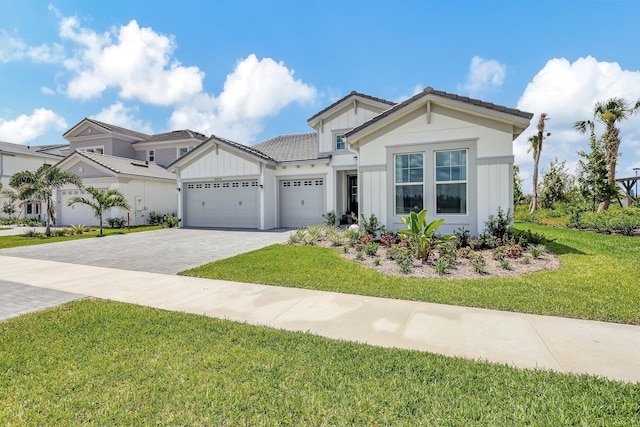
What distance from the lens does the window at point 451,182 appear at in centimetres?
936

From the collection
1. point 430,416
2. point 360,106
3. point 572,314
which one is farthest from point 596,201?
point 430,416

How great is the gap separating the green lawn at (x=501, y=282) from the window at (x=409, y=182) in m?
3.06

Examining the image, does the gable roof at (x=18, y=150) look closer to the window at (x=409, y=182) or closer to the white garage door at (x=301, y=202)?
the white garage door at (x=301, y=202)

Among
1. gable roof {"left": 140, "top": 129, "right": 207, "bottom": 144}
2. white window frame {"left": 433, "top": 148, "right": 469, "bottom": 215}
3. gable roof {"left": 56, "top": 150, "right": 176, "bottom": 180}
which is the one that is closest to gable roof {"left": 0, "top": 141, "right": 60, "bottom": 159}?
gable roof {"left": 140, "top": 129, "right": 207, "bottom": 144}

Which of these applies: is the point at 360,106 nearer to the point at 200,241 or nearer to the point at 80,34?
the point at 200,241

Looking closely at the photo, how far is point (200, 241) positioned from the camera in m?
12.3

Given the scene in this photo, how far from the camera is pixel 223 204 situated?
17484 mm

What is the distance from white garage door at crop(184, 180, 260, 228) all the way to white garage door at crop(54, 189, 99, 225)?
761cm

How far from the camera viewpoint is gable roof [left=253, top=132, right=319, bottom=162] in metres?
17.9

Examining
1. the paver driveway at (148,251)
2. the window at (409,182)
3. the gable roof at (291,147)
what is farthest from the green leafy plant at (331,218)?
the window at (409,182)

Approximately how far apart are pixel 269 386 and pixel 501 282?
5144 mm

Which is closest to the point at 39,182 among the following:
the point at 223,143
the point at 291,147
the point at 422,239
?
the point at 223,143

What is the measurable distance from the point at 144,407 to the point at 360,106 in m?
16.5

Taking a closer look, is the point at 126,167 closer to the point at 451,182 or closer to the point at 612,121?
the point at 451,182
